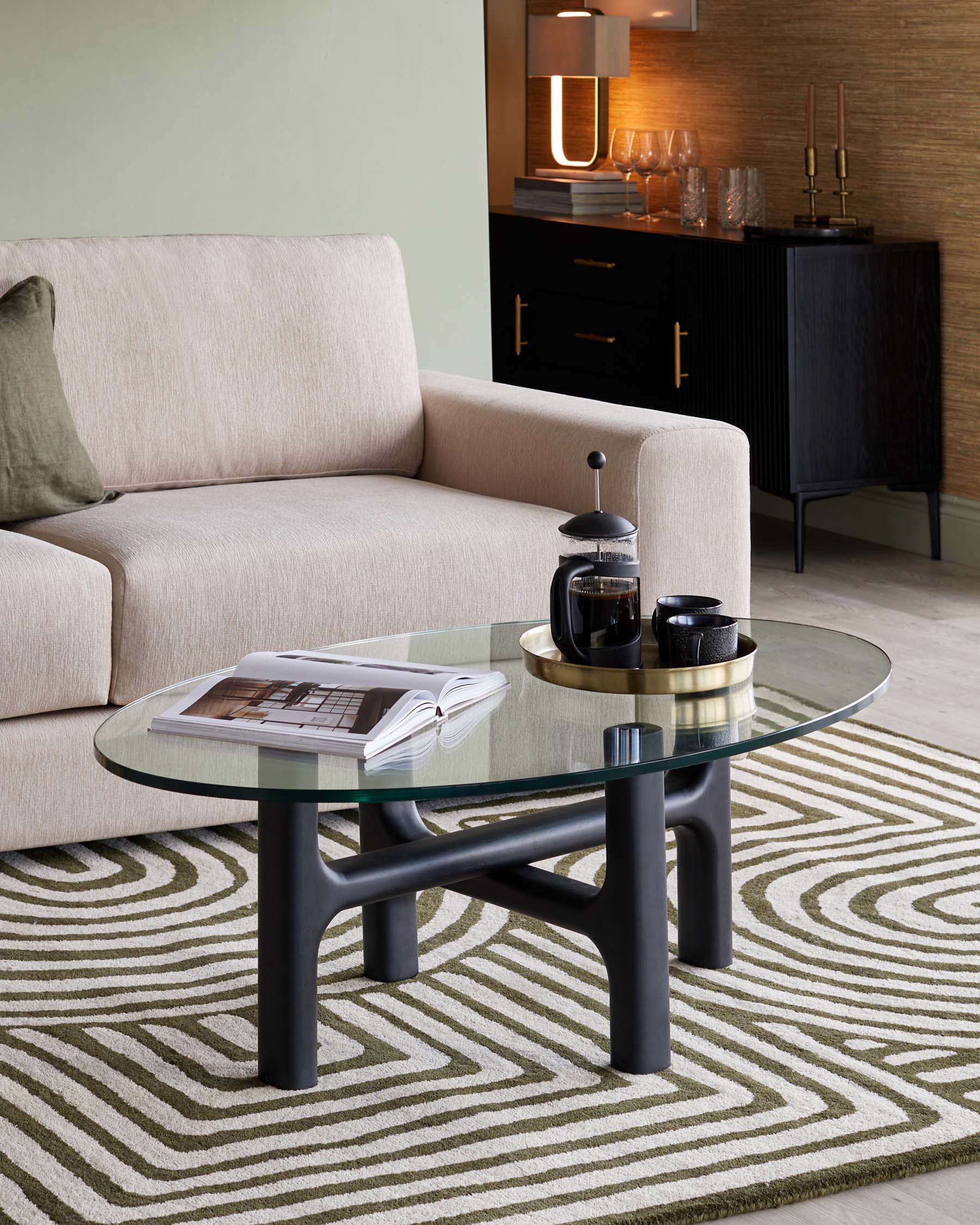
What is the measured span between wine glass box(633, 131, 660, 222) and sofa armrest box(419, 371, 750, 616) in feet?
7.41

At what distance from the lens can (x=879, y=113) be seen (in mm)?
4664

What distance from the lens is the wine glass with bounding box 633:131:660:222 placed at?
207 inches

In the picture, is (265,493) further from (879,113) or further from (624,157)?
(624,157)

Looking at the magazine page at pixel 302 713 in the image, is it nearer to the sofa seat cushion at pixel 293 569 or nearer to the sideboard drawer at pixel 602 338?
the sofa seat cushion at pixel 293 569

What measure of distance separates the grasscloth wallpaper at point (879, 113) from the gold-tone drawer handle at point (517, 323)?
55 centimetres

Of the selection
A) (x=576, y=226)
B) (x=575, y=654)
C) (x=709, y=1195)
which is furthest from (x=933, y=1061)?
(x=576, y=226)

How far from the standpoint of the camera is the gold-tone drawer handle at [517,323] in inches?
217

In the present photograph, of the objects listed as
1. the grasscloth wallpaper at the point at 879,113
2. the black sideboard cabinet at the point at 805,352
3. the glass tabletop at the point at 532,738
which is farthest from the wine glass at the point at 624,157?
the glass tabletop at the point at 532,738

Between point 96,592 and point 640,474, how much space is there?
888 mm

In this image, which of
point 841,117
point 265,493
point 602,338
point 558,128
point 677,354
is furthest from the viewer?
point 558,128

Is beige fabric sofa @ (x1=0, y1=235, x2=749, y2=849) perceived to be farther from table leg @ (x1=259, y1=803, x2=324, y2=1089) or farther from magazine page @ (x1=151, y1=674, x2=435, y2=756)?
table leg @ (x1=259, y1=803, x2=324, y2=1089)

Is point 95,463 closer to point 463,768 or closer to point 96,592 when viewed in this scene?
point 96,592

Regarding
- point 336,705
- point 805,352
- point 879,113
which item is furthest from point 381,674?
point 879,113

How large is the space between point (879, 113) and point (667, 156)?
0.73 meters
